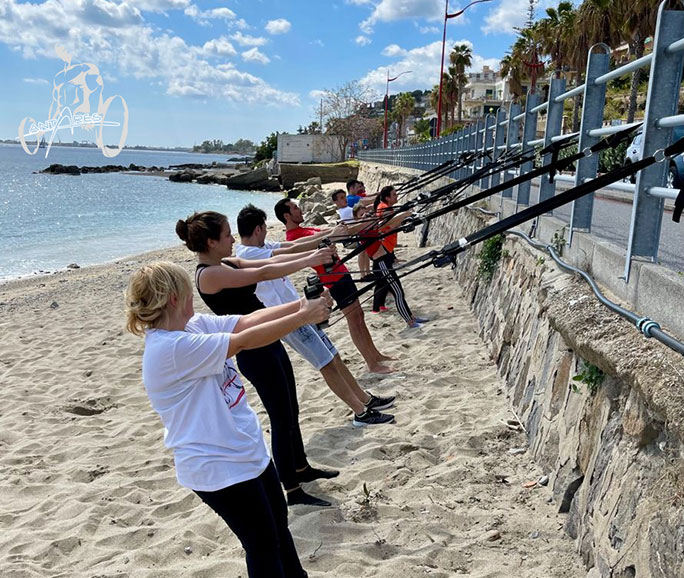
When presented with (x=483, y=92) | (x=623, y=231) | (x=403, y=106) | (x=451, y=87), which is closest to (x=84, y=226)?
(x=623, y=231)

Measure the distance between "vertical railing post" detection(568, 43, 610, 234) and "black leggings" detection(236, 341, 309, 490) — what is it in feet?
7.60

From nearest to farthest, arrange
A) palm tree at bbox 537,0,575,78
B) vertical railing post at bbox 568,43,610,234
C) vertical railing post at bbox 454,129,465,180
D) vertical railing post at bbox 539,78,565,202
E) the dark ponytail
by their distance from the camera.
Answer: the dark ponytail < vertical railing post at bbox 568,43,610,234 < vertical railing post at bbox 539,78,565,202 < vertical railing post at bbox 454,129,465,180 < palm tree at bbox 537,0,575,78

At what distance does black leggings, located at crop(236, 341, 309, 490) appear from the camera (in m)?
3.73

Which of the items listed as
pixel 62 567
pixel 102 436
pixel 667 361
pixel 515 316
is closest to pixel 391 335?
pixel 515 316

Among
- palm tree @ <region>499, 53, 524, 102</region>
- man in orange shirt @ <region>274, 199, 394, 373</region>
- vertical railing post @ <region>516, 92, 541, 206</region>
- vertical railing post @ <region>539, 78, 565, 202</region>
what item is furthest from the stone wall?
vertical railing post @ <region>539, 78, 565, 202</region>

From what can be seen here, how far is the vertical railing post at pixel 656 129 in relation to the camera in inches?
128

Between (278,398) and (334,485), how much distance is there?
817mm

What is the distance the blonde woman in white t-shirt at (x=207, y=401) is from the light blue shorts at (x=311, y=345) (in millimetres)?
2118

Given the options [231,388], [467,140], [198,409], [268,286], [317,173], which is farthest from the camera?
[317,173]

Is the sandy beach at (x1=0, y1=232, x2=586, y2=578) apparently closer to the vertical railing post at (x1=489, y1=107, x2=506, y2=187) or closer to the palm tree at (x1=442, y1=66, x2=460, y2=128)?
the vertical railing post at (x1=489, y1=107, x2=506, y2=187)

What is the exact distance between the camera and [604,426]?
9.60 feet

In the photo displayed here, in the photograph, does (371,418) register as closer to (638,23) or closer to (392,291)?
(392,291)

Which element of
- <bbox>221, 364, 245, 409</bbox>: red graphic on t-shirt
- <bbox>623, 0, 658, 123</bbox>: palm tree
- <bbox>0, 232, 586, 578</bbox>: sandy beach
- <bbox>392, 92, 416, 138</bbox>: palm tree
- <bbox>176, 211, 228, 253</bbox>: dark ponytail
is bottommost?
<bbox>0, 232, 586, 578</bbox>: sandy beach

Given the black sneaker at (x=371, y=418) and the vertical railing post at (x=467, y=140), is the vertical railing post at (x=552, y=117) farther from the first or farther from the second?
the vertical railing post at (x=467, y=140)
